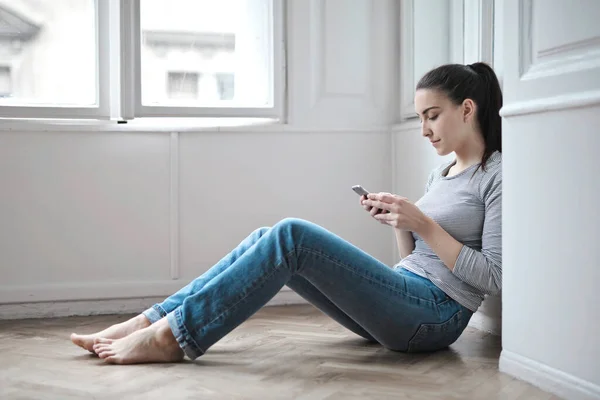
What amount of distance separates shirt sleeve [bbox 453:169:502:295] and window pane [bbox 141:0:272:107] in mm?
1542

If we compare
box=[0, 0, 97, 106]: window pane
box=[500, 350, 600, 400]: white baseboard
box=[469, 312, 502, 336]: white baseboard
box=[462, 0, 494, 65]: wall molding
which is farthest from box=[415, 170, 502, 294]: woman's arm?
box=[0, 0, 97, 106]: window pane

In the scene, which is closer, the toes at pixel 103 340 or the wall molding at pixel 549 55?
the wall molding at pixel 549 55

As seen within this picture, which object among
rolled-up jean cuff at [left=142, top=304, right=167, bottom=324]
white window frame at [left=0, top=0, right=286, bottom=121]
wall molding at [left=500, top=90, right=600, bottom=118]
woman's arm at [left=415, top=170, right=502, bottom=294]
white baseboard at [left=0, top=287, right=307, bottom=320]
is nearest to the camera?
wall molding at [left=500, top=90, right=600, bottom=118]

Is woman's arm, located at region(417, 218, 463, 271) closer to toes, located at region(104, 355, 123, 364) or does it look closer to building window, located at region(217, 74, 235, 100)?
toes, located at region(104, 355, 123, 364)

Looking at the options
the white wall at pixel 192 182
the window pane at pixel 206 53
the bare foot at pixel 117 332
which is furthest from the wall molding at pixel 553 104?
the window pane at pixel 206 53

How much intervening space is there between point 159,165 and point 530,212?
1.84 metres

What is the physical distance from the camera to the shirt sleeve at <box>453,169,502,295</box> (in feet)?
7.17

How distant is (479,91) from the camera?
2.35 metres

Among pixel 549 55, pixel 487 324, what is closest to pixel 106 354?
pixel 487 324

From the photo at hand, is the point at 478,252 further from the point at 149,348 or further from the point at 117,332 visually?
the point at 117,332

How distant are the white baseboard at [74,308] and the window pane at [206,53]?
90 centimetres

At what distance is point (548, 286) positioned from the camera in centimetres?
193

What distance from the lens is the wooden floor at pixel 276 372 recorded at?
1.93 metres

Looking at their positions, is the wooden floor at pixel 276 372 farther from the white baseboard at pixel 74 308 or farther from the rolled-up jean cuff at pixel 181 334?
the white baseboard at pixel 74 308
